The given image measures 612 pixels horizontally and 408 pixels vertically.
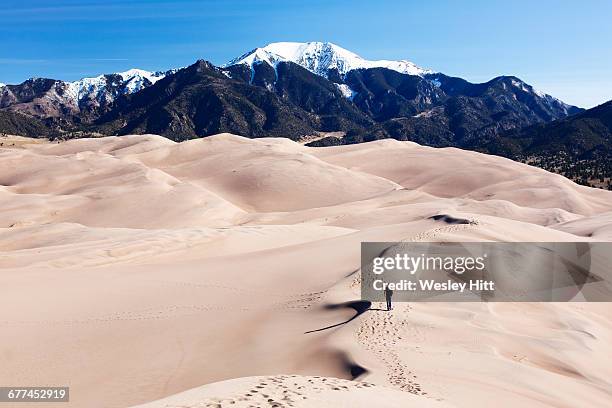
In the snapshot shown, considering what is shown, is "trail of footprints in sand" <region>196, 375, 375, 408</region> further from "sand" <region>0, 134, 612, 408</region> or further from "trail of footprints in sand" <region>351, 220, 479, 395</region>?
"trail of footprints in sand" <region>351, 220, 479, 395</region>

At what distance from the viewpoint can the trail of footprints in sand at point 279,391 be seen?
7809mm

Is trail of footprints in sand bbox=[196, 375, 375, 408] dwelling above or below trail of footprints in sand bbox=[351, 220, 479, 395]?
above

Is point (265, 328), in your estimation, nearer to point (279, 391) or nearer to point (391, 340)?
point (391, 340)

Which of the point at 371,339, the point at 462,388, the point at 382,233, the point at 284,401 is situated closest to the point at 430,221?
the point at 382,233

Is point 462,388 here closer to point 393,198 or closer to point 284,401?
point 284,401

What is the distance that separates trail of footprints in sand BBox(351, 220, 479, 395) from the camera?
33.5 ft

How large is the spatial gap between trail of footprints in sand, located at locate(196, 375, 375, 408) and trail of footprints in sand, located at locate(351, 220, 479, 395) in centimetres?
114

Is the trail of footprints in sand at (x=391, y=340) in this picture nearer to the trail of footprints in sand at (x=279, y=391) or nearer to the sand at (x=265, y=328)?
the sand at (x=265, y=328)

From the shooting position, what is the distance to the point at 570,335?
14.6 m

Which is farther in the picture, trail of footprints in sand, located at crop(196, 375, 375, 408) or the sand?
the sand

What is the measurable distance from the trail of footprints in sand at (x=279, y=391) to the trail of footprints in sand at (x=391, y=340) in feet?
3.74

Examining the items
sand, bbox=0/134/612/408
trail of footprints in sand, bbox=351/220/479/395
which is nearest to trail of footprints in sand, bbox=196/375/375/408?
sand, bbox=0/134/612/408

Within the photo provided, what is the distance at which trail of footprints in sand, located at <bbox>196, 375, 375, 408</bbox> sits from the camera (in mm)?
7809

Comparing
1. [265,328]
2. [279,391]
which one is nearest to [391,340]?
[265,328]
